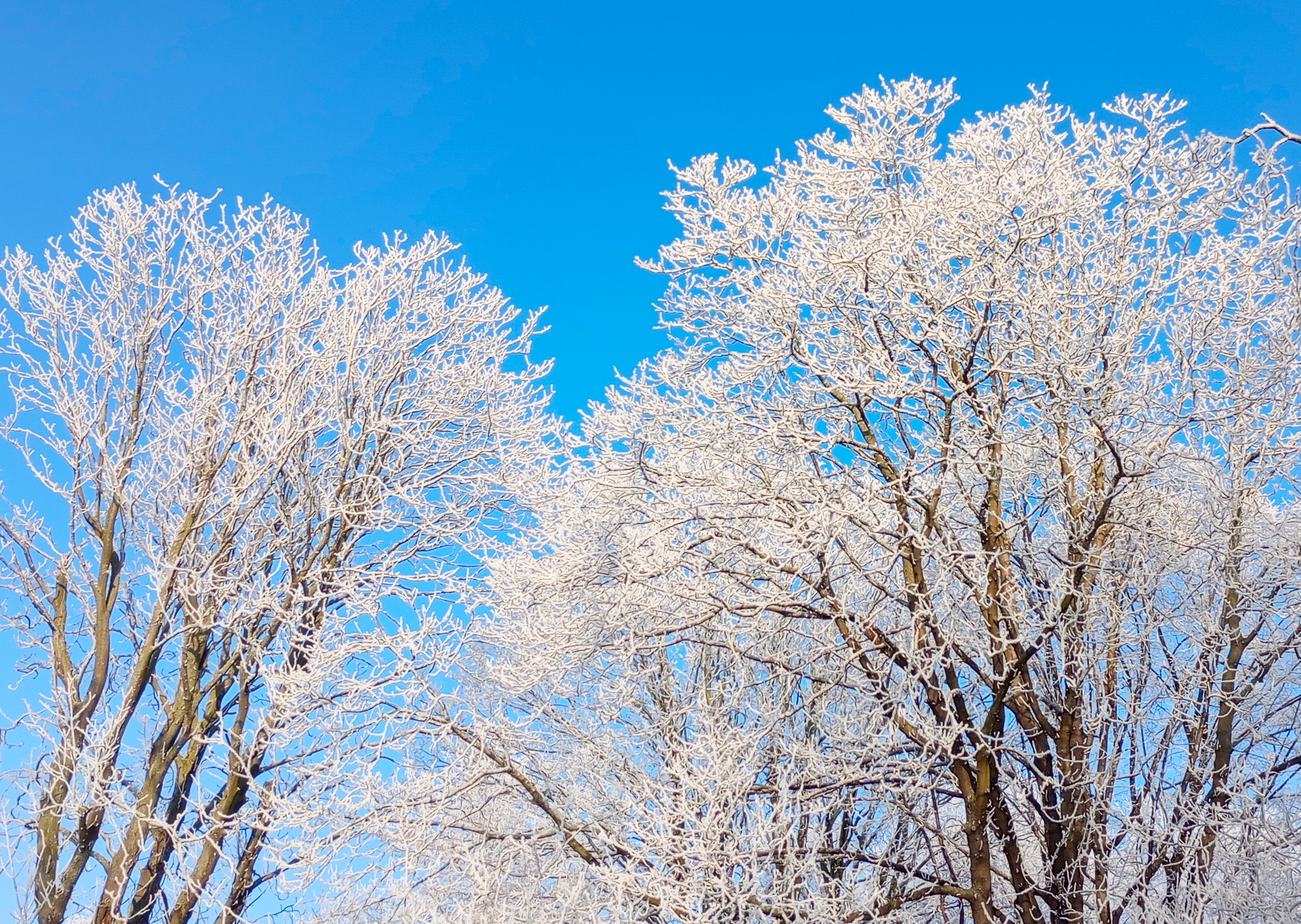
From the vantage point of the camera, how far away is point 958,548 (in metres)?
6.01

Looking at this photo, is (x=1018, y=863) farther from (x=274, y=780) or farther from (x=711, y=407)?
(x=274, y=780)

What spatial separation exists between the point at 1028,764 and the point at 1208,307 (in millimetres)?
3266

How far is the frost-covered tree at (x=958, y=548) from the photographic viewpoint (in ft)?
18.0

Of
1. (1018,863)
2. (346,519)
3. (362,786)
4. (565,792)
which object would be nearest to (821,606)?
(1018,863)

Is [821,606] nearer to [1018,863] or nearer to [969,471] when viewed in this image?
[969,471]

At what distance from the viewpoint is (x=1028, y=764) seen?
5500 millimetres

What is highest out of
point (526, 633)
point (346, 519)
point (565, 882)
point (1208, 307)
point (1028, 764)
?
point (1208, 307)

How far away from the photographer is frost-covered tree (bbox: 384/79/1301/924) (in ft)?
18.0

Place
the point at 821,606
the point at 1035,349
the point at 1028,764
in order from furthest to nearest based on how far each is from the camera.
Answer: the point at 821,606 < the point at 1035,349 < the point at 1028,764

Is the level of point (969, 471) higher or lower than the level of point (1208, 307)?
lower

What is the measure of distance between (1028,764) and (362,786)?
385cm

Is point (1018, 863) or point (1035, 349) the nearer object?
point (1018, 863)

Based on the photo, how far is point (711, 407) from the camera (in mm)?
6266

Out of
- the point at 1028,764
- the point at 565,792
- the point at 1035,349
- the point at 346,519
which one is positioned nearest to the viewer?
the point at 1028,764
